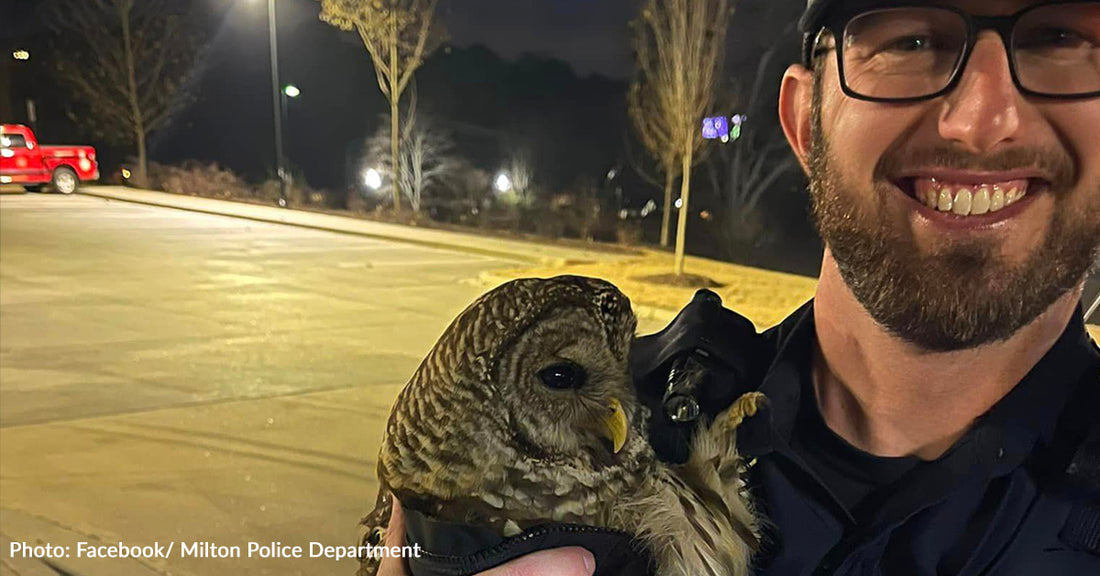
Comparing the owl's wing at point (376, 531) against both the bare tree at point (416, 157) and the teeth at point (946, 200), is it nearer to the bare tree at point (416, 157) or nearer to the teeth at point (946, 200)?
the teeth at point (946, 200)

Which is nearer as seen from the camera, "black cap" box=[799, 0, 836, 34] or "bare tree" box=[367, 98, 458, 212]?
"black cap" box=[799, 0, 836, 34]

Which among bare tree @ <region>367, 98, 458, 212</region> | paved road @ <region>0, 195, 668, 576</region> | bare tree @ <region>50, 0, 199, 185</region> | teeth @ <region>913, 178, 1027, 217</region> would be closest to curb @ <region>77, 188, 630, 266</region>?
paved road @ <region>0, 195, 668, 576</region>

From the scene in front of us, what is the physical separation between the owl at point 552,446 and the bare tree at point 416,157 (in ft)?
78.1

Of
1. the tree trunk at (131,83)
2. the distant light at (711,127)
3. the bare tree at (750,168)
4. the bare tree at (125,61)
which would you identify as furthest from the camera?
the bare tree at (125,61)

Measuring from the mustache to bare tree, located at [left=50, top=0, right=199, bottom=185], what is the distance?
119ft

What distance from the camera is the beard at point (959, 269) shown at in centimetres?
147

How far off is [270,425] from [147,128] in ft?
110

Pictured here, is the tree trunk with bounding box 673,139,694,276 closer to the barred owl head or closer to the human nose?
the barred owl head

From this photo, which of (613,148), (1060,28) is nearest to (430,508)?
(1060,28)

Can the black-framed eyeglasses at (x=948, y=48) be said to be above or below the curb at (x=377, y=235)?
above

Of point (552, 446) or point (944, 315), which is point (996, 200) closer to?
point (944, 315)

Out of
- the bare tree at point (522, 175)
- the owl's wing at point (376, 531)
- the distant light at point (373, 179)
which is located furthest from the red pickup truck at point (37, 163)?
the owl's wing at point (376, 531)

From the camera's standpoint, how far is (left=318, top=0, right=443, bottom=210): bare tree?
854 inches

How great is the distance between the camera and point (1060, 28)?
4.76ft
